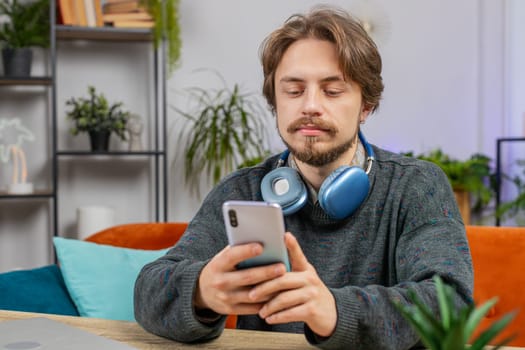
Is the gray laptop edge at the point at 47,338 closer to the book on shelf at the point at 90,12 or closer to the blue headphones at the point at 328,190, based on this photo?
the blue headphones at the point at 328,190

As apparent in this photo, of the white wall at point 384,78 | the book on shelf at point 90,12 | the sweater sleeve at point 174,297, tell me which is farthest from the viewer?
the white wall at point 384,78

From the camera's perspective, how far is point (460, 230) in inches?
47.7

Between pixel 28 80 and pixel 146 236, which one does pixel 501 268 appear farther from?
pixel 28 80

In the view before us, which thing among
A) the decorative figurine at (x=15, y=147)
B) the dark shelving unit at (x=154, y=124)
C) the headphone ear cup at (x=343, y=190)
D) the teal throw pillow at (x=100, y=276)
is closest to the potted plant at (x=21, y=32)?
the dark shelving unit at (x=154, y=124)

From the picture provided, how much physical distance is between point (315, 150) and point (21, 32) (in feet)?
9.61

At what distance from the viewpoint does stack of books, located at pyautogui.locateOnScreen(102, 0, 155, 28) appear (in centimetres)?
383

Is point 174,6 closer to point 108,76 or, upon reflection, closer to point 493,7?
point 108,76

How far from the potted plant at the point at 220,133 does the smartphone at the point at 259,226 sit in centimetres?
293

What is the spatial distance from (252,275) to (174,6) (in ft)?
10.6

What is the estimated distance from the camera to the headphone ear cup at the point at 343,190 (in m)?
1.27

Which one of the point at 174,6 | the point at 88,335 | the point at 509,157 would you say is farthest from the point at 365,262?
the point at 509,157

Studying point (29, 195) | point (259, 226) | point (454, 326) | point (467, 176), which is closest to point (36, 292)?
point (259, 226)

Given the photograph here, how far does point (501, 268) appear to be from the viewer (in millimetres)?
1866

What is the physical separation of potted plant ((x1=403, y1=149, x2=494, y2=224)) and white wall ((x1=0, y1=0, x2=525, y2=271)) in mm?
271
